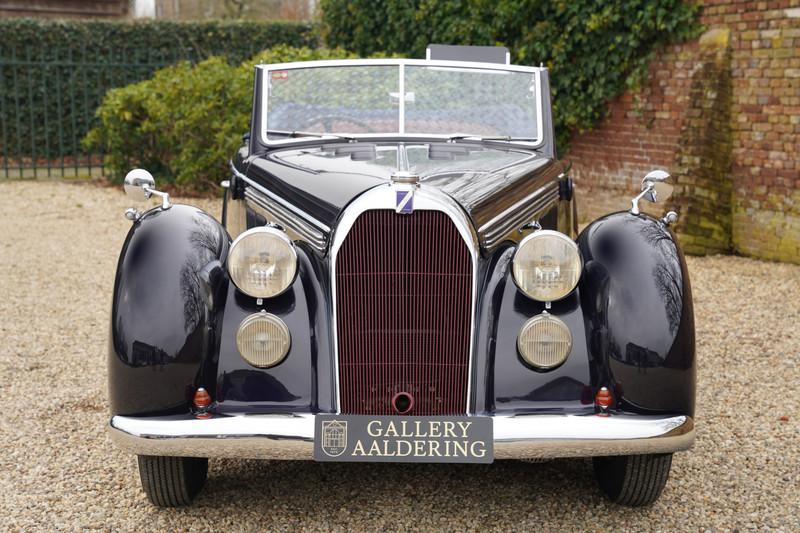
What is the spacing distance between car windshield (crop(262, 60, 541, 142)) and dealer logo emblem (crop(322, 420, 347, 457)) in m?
1.81

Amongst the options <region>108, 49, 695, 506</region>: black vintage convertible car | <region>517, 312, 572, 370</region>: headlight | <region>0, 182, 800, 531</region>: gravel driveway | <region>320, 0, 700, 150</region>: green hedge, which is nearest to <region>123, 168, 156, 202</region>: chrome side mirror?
<region>108, 49, 695, 506</region>: black vintage convertible car

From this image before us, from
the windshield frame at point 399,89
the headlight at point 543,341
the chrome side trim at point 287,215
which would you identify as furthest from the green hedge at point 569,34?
the headlight at point 543,341

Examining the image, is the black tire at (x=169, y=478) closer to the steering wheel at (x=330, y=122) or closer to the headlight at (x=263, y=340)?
the headlight at (x=263, y=340)

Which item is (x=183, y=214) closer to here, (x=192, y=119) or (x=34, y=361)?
(x=34, y=361)

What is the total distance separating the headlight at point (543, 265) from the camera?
9.92 feet

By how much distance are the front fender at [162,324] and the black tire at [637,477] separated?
1462 mm

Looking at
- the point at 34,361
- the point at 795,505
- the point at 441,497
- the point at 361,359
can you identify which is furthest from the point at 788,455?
the point at 34,361

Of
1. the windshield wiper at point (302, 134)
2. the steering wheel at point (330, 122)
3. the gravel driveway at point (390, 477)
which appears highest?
the steering wheel at point (330, 122)

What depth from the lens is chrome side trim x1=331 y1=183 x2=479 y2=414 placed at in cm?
299

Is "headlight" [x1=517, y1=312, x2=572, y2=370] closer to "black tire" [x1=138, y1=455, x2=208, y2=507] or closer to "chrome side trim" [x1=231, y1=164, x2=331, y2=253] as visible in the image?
"chrome side trim" [x1=231, y1=164, x2=331, y2=253]

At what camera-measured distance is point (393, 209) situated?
117 inches

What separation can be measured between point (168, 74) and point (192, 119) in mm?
1490

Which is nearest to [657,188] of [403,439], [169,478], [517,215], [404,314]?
[517,215]

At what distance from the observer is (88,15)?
18.2m
